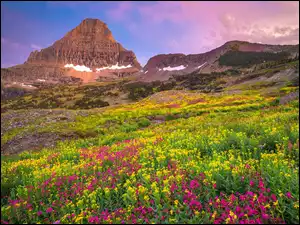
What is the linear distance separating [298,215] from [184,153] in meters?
4.51

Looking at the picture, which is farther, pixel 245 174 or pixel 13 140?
pixel 13 140

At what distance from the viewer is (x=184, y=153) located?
8789mm

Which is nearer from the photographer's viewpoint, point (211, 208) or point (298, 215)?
point (298, 215)

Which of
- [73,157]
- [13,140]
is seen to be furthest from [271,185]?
[13,140]

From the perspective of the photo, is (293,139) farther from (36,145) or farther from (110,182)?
(36,145)

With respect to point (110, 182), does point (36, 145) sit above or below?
below

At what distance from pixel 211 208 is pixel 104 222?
2204 millimetres

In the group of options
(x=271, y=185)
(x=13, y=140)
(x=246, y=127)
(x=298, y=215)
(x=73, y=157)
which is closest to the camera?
(x=298, y=215)

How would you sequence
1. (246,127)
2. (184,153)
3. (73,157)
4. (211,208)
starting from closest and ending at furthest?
(211,208) → (184,153) → (73,157) → (246,127)

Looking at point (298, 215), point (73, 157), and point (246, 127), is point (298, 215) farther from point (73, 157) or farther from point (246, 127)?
point (73, 157)

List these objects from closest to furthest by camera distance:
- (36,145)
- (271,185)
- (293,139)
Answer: (271,185) < (293,139) < (36,145)

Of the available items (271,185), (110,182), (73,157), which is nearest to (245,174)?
(271,185)

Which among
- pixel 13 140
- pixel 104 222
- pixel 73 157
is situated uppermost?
pixel 104 222

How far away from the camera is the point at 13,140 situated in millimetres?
28031
